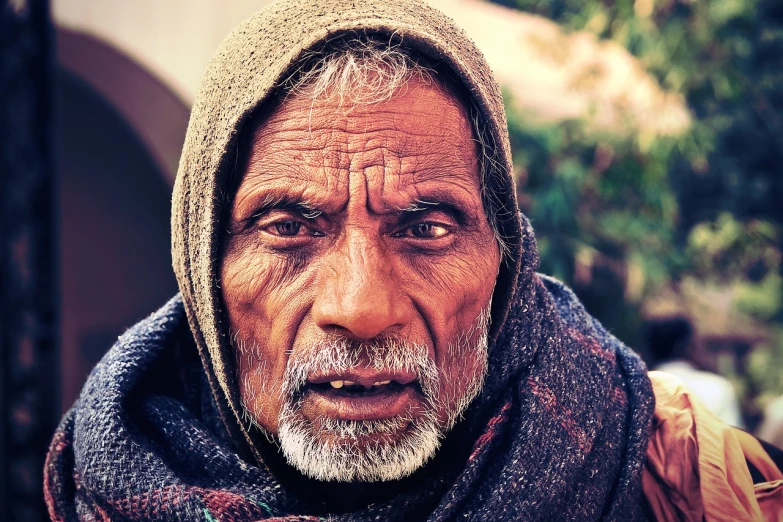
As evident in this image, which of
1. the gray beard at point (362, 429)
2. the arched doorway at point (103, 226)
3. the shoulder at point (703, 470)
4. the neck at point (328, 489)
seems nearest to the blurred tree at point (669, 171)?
the arched doorway at point (103, 226)

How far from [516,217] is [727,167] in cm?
710

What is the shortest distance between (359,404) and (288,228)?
414mm

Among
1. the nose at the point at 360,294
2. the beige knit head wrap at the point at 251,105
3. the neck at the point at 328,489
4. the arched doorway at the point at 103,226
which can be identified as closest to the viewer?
the nose at the point at 360,294

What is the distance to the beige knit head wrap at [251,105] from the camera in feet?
5.01

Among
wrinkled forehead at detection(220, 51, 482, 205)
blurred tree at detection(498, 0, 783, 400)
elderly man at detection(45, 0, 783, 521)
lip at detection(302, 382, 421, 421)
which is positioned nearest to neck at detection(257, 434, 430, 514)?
elderly man at detection(45, 0, 783, 521)

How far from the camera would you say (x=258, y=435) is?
5.76 feet

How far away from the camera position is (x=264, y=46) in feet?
5.21

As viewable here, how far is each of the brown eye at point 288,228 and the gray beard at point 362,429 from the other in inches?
10.5

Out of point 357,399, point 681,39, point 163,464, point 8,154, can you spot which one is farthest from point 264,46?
point 681,39

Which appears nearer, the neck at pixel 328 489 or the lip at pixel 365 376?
the lip at pixel 365 376

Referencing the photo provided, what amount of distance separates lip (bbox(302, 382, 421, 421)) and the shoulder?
672 millimetres

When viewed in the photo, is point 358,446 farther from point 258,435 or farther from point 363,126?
point 363,126

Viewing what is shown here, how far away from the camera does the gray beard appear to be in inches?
57.7

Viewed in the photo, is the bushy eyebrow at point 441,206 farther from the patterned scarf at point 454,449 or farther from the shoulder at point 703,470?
the shoulder at point 703,470
